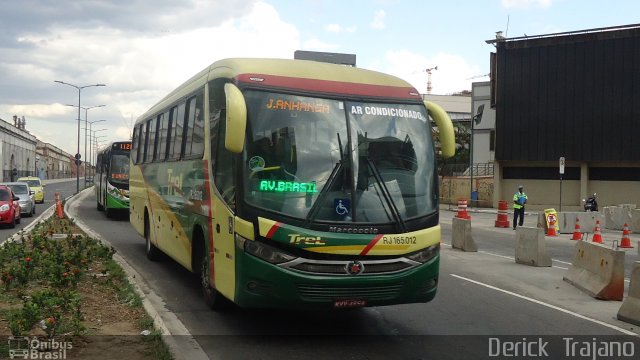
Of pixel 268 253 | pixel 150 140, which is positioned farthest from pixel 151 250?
pixel 268 253

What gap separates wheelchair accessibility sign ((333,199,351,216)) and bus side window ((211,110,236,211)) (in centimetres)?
110

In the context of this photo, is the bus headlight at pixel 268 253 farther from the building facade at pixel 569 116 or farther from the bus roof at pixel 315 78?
the building facade at pixel 569 116

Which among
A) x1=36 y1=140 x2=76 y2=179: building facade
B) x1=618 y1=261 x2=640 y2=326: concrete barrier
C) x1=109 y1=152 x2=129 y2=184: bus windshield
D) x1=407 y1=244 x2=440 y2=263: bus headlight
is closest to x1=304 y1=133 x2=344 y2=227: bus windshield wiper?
x1=407 y1=244 x2=440 y2=263: bus headlight

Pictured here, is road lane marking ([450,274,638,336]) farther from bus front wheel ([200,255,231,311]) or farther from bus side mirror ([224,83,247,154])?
bus side mirror ([224,83,247,154])

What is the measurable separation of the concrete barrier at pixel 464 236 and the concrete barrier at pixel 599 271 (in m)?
4.96

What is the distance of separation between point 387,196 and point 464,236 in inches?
400

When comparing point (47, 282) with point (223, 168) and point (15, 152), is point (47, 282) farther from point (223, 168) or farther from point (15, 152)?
point (15, 152)

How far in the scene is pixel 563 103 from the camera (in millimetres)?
41125

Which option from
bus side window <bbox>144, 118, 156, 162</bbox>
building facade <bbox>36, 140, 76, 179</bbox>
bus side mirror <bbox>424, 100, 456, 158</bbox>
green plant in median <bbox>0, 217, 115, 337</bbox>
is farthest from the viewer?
building facade <bbox>36, 140, 76, 179</bbox>

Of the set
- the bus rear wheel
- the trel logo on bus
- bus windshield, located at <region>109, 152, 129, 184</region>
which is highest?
bus windshield, located at <region>109, 152, 129, 184</region>

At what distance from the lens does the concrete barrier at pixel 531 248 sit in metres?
13.5

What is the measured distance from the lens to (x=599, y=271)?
401 inches

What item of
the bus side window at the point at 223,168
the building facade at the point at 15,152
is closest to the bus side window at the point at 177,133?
the bus side window at the point at 223,168

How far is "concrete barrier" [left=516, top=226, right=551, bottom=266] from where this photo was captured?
13523 millimetres
